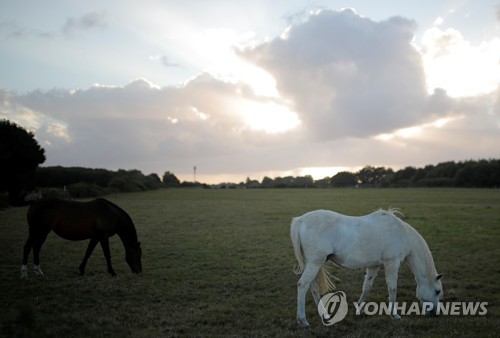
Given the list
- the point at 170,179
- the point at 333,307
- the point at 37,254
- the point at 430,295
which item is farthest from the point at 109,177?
the point at 430,295

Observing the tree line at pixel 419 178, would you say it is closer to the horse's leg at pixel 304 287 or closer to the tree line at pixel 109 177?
the tree line at pixel 109 177

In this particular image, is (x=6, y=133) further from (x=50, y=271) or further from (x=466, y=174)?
(x=466, y=174)

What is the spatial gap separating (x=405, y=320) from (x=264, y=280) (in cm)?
350

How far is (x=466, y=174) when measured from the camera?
83.4 metres

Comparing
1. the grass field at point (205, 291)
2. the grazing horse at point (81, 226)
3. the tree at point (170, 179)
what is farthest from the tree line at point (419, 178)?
the grazing horse at point (81, 226)

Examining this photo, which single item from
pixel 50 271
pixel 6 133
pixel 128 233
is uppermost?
pixel 6 133

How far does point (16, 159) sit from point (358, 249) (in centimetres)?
3557

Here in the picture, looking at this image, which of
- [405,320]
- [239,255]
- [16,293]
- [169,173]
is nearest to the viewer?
[405,320]

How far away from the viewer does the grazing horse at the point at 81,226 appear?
9023 mm

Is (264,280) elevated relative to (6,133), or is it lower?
lower

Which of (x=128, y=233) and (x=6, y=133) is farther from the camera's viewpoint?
(x=6, y=133)

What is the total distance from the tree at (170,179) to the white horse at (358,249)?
313ft

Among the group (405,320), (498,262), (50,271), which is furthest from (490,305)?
(50,271)

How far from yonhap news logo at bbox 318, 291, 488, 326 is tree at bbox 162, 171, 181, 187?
9485 cm
